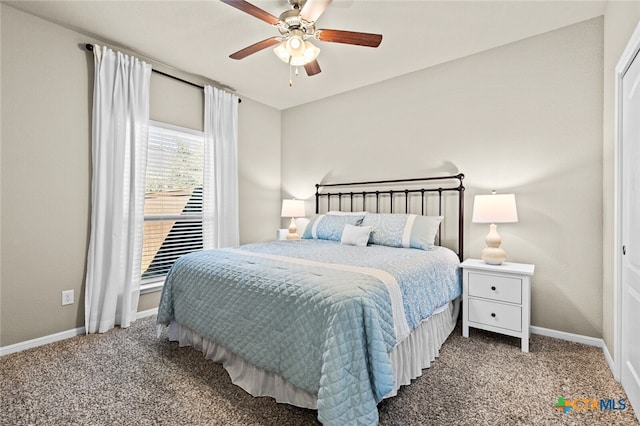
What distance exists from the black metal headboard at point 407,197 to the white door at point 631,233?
127 cm

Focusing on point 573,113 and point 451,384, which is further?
point 573,113

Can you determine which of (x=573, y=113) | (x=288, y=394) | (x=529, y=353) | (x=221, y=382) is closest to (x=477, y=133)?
(x=573, y=113)

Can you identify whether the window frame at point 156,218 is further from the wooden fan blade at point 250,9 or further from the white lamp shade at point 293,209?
the wooden fan blade at point 250,9

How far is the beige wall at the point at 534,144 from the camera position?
8.23ft

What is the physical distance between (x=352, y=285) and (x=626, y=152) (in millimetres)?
1877

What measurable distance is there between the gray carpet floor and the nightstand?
174mm

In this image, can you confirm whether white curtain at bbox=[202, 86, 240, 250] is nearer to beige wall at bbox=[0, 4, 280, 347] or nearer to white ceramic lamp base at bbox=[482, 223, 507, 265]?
beige wall at bbox=[0, 4, 280, 347]

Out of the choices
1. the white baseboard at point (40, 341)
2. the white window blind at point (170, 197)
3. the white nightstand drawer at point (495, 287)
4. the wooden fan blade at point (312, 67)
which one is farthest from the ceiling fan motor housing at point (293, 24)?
the white baseboard at point (40, 341)

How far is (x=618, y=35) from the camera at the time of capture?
6.68ft

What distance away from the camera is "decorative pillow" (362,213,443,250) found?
2.84 m

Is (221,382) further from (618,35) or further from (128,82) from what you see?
(618,35)

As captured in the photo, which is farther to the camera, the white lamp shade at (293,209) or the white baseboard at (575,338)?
the white lamp shade at (293,209)

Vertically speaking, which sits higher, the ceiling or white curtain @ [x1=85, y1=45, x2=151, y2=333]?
the ceiling

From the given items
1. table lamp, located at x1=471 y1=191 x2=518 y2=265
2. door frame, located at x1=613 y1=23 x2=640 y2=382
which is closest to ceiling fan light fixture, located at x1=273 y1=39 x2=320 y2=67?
table lamp, located at x1=471 y1=191 x2=518 y2=265
